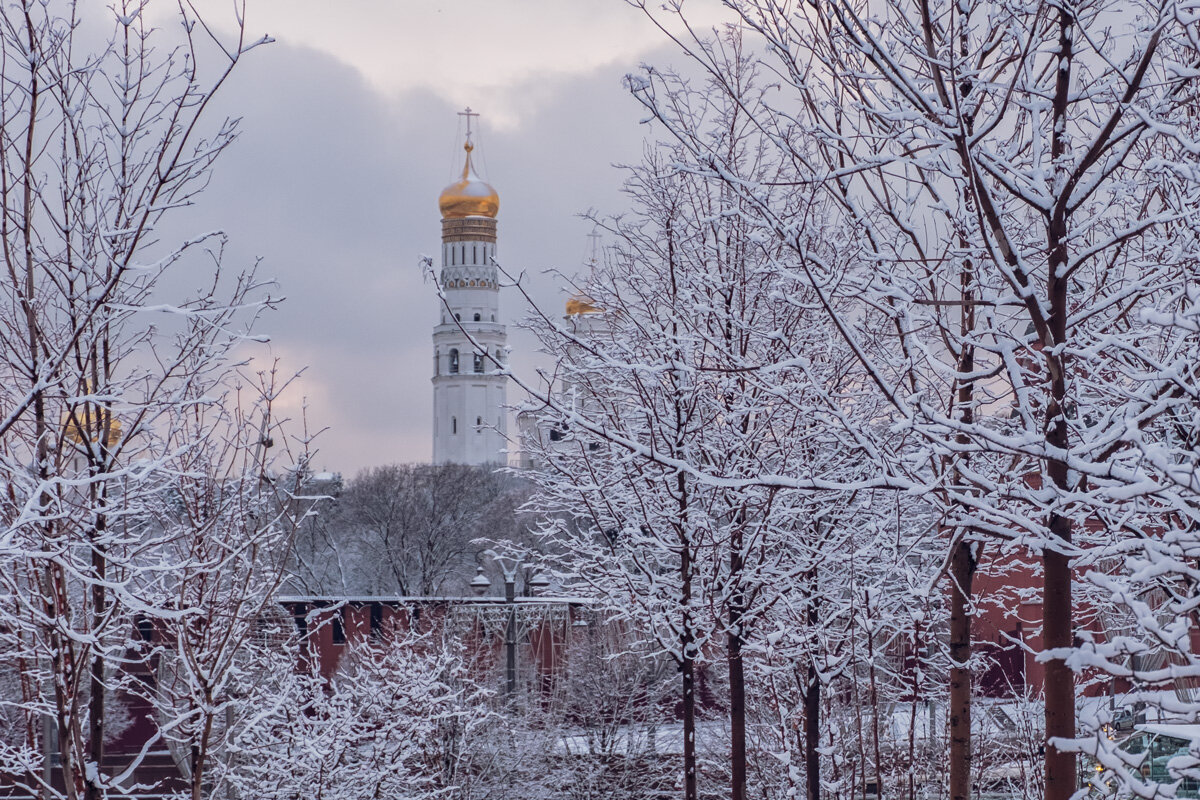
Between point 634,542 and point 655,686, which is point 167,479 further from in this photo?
point 655,686

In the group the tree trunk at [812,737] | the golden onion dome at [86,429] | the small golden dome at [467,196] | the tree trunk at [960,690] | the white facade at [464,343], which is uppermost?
the small golden dome at [467,196]

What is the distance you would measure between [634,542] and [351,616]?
23.7m

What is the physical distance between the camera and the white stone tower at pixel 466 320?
97.8 metres

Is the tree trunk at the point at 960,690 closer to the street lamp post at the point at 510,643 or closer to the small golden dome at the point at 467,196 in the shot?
the street lamp post at the point at 510,643

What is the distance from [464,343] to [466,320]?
1.78 metres

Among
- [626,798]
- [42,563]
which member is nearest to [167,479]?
[42,563]

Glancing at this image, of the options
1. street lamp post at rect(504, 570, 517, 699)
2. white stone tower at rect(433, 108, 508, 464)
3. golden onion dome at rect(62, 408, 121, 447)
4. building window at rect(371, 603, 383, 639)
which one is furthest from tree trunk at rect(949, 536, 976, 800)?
white stone tower at rect(433, 108, 508, 464)

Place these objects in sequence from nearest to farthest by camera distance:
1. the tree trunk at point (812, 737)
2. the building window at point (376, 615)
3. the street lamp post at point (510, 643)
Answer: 1. the tree trunk at point (812, 737)
2. the street lamp post at point (510, 643)
3. the building window at point (376, 615)

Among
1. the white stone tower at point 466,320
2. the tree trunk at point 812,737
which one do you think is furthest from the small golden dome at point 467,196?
the tree trunk at point 812,737

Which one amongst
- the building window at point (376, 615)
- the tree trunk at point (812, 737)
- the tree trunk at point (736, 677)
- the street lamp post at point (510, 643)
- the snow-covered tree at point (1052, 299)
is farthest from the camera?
the building window at point (376, 615)

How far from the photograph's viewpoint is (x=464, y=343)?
9856cm

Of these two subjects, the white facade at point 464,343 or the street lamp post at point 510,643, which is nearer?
the street lamp post at point 510,643

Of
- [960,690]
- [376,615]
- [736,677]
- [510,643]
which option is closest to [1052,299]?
[960,690]

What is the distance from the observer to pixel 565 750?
21.1 m
